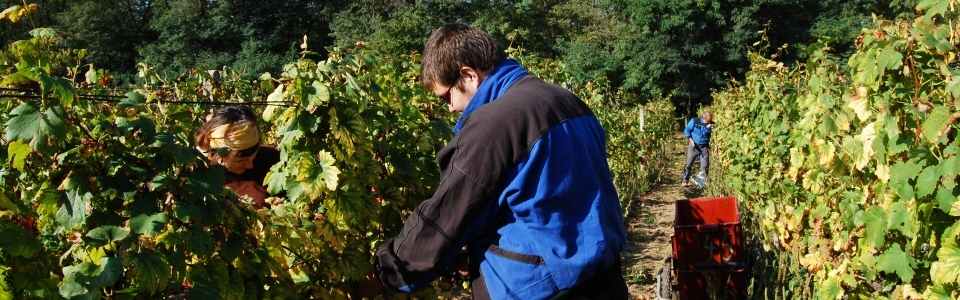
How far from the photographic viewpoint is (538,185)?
180 cm

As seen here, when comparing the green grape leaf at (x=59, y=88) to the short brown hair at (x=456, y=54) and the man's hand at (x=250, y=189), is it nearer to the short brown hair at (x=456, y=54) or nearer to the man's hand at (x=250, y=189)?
the short brown hair at (x=456, y=54)

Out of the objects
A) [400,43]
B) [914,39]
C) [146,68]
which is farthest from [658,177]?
[400,43]

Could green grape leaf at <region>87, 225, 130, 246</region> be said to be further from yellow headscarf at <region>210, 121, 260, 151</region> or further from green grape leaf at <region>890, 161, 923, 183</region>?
green grape leaf at <region>890, 161, 923, 183</region>

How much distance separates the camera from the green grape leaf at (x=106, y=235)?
1586mm

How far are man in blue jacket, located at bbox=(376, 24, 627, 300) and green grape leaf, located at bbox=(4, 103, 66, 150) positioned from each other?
81 cm

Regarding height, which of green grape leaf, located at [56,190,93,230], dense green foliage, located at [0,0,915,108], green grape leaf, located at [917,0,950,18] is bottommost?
dense green foliage, located at [0,0,915,108]

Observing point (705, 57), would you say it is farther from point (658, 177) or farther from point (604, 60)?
point (658, 177)

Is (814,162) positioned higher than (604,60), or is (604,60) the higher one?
(814,162)

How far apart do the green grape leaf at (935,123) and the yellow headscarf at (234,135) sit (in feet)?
8.06

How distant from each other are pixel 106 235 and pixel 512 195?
2.92 ft

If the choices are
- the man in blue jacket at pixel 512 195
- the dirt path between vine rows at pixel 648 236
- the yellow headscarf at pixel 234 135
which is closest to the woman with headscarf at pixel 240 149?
the yellow headscarf at pixel 234 135

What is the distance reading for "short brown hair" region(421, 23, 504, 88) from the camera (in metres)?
1.95

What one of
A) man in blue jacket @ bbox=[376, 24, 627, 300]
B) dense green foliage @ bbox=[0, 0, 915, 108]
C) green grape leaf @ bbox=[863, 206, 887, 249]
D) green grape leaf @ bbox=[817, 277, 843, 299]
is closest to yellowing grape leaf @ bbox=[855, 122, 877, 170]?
green grape leaf @ bbox=[863, 206, 887, 249]

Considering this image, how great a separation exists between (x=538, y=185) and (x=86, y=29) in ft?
141
